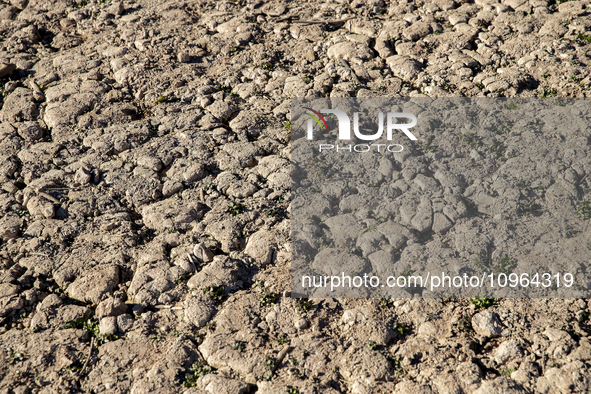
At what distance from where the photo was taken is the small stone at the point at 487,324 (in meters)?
2.60

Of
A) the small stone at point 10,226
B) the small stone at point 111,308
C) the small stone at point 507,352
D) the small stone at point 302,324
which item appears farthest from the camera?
the small stone at point 10,226

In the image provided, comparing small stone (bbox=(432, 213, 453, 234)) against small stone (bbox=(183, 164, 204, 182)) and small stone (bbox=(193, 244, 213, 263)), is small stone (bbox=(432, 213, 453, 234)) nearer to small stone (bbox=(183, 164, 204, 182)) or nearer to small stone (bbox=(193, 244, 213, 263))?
small stone (bbox=(193, 244, 213, 263))

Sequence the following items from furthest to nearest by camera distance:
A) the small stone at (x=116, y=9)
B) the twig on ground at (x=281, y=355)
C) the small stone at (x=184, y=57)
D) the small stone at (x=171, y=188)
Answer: the small stone at (x=116, y=9) → the small stone at (x=184, y=57) → the small stone at (x=171, y=188) → the twig on ground at (x=281, y=355)

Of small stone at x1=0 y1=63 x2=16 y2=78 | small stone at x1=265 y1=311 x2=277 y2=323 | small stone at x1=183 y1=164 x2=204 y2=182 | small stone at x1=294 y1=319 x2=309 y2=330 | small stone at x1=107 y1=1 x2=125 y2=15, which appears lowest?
small stone at x1=294 y1=319 x2=309 y2=330

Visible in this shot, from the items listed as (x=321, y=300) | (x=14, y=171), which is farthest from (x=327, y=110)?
(x=14, y=171)

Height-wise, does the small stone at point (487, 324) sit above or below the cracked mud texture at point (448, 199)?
below

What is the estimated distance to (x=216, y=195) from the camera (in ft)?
11.2

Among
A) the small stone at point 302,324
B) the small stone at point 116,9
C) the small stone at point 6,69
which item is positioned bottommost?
the small stone at point 302,324

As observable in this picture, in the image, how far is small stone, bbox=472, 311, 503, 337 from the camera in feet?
8.52

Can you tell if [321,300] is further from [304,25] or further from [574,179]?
[304,25]

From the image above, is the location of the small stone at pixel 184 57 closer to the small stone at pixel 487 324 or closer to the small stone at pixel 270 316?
the small stone at pixel 270 316

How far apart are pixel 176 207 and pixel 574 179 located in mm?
2760

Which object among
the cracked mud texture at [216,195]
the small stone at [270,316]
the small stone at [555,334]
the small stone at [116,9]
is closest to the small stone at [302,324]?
the cracked mud texture at [216,195]

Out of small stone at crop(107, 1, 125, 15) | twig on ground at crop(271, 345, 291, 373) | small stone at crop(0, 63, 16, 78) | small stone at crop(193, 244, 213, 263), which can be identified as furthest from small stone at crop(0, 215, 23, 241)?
small stone at crop(107, 1, 125, 15)
